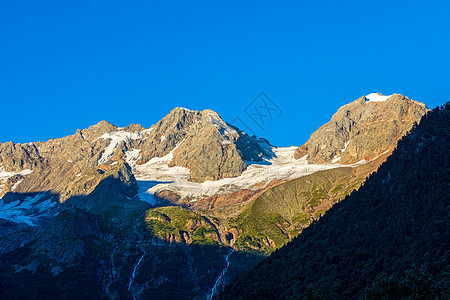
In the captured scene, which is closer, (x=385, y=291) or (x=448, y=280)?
(x=385, y=291)

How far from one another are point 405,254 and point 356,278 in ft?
70.7

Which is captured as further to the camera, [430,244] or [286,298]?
[286,298]

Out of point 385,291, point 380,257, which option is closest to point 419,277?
point 385,291

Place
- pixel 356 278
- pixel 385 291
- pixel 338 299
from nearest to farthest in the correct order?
1. pixel 385 291
2. pixel 338 299
3. pixel 356 278

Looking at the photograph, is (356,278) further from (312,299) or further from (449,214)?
(312,299)

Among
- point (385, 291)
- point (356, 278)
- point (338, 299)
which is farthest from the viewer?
point (356, 278)

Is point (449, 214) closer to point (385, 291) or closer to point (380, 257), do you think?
point (380, 257)

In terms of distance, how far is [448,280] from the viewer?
133 meters

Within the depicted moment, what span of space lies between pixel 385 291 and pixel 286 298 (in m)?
80.2

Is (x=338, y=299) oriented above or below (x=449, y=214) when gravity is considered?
below

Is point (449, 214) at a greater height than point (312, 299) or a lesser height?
greater

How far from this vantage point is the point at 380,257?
19412 centimetres

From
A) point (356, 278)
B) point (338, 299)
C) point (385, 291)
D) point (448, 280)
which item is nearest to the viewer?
point (385, 291)

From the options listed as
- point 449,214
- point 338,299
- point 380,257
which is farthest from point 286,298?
point 449,214
